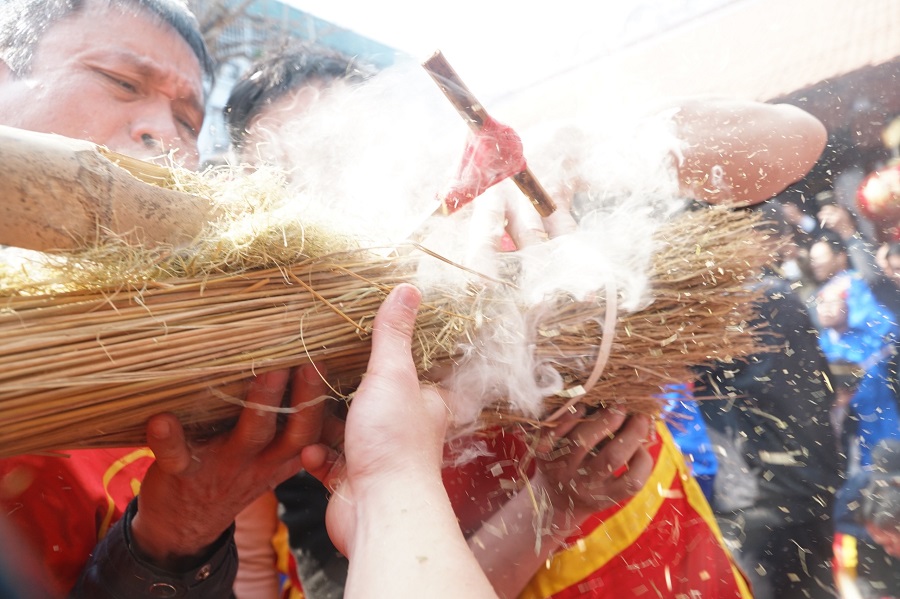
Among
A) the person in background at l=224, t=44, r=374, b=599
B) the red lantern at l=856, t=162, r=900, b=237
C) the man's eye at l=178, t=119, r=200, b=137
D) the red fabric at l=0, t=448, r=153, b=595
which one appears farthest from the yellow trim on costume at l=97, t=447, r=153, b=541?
the red lantern at l=856, t=162, r=900, b=237

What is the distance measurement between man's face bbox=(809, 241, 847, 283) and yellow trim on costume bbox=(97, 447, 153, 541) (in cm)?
280

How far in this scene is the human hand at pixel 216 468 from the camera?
3.10ft

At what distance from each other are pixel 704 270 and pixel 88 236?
122 centimetres

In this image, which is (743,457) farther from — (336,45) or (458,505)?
(336,45)

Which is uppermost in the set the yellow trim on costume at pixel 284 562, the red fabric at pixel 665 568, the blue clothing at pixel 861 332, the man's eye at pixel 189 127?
the man's eye at pixel 189 127

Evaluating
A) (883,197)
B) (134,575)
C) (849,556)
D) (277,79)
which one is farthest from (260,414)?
(883,197)

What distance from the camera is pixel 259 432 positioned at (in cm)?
101

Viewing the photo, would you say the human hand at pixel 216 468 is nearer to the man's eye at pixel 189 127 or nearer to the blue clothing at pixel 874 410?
the man's eye at pixel 189 127

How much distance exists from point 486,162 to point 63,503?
4.89 ft

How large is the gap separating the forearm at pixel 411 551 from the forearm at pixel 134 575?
0.74 m

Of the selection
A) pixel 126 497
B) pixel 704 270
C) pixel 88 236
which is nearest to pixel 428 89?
pixel 704 270

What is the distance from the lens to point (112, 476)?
4.94ft

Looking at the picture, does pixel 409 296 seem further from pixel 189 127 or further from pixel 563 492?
pixel 189 127

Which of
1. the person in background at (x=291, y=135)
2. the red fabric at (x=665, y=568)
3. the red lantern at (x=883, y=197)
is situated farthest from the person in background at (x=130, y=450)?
the red lantern at (x=883, y=197)
